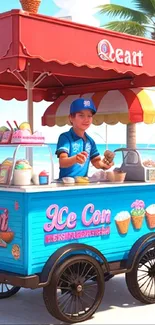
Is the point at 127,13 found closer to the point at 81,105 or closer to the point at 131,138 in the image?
the point at 131,138

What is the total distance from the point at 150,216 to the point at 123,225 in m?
0.39

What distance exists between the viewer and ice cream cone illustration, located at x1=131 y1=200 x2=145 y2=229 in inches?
201

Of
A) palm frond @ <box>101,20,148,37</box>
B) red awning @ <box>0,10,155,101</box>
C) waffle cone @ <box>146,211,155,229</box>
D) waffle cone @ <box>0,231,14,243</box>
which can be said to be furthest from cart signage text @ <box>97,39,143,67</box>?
palm frond @ <box>101,20,148,37</box>

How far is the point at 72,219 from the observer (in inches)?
182

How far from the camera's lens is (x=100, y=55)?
504 centimetres

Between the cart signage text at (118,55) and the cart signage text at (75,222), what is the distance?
134 cm

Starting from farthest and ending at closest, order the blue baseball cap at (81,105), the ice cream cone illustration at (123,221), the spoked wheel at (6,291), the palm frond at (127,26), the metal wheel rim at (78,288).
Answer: the palm frond at (127,26) → the spoked wheel at (6,291) → the blue baseball cap at (81,105) → the ice cream cone illustration at (123,221) → the metal wheel rim at (78,288)

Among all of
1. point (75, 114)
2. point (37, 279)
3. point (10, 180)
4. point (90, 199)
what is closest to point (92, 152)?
point (75, 114)

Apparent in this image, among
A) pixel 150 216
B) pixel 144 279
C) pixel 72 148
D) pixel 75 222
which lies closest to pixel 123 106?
pixel 72 148

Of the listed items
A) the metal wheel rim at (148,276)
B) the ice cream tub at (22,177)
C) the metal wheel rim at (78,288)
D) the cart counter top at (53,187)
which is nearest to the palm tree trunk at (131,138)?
the metal wheel rim at (148,276)

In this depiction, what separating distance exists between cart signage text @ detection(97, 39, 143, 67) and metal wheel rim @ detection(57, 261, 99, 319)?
5.97ft

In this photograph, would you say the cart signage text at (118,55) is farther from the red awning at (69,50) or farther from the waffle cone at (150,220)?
the waffle cone at (150,220)

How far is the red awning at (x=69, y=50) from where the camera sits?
4.42 meters

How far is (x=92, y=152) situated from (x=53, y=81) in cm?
171
